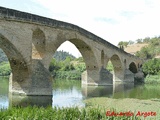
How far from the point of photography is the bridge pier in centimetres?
2219

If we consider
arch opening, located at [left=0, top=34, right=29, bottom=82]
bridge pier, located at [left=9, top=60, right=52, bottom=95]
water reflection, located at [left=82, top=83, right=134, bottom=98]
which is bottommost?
water reflection, located at [left=82, top=83, right=134, bottom=98]

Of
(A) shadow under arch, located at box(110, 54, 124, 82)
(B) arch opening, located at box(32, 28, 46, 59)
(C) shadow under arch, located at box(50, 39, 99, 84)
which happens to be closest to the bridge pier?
(B) arch opening, located at box(32, 28, 46, 59)

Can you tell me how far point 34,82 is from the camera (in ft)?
73.0

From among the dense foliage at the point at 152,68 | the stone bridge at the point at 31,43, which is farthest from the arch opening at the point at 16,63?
the dense foliage at the point at 152,68

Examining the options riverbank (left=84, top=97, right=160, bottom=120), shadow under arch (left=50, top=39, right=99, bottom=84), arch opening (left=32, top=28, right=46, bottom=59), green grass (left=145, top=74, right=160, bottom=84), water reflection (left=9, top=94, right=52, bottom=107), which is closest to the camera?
riverbank (left=84, top=97, right=160, bottom=120)

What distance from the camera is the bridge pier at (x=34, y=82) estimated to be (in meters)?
22.2

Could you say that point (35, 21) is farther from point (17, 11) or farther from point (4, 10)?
point (4, 10)

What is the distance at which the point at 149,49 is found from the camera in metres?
78.9

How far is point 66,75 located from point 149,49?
3373cm

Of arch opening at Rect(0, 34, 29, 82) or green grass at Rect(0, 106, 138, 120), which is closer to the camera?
green grass at Rect(0, 106, 138, 120)

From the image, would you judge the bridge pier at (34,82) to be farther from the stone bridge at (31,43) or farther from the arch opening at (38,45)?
the arch opening at (38,45)

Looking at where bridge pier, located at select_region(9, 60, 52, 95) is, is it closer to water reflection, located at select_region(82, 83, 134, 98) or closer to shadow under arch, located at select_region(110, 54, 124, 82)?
water reflection, located at select_region(82, 83, 134, 98)

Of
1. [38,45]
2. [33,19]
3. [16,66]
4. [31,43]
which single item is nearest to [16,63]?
[16,66]

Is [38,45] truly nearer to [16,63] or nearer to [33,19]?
[33,19]
